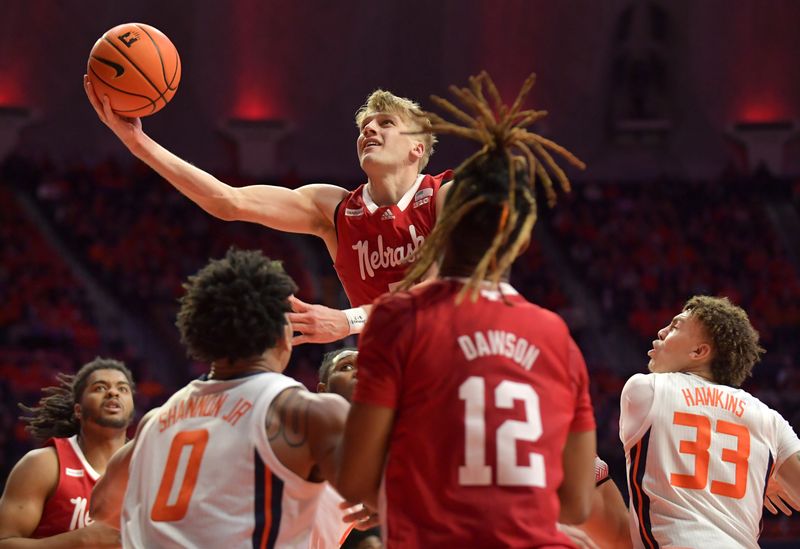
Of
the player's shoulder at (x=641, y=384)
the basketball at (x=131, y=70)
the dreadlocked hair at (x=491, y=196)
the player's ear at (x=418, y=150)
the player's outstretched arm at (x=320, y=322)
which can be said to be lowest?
the player's shoulder at (x=641, y=384)

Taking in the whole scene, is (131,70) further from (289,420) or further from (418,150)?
(289,420)

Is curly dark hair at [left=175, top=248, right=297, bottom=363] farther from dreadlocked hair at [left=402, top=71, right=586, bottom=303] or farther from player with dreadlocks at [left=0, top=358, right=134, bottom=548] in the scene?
player with dreadlocks at [left=0, top=358, right=134, bottom=548]

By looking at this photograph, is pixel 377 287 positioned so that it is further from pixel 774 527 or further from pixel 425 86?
pixel 425 86

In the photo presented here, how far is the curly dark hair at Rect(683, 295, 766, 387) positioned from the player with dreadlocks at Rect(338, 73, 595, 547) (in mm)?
1961

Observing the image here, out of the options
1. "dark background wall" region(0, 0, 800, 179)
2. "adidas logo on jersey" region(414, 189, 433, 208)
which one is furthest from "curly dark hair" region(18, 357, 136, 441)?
"dark background wall" region(0, 0, 800, 179)

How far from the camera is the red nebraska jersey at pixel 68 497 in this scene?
5.09 m

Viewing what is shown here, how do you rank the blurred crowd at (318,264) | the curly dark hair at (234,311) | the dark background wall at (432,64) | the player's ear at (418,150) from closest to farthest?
the curly dark hair at (234,311)
the player's ear at (418,150)
the blurred crowd at (318,264)
the dark background wall at (432,64)

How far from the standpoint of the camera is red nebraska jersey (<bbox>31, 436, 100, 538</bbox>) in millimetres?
5094

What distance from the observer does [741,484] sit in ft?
14.3

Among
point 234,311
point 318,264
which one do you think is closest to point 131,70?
point 234,311

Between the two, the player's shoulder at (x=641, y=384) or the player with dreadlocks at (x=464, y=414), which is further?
the player's shoulder at (x=641, y=384)

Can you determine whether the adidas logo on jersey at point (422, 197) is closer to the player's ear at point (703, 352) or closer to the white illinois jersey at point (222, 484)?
the player's ear at point (703, 352)

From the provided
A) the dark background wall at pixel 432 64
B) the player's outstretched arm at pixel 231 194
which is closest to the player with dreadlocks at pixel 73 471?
the player's outstretched arm at pixel 231 194

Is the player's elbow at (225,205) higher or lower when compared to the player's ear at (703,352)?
higher
